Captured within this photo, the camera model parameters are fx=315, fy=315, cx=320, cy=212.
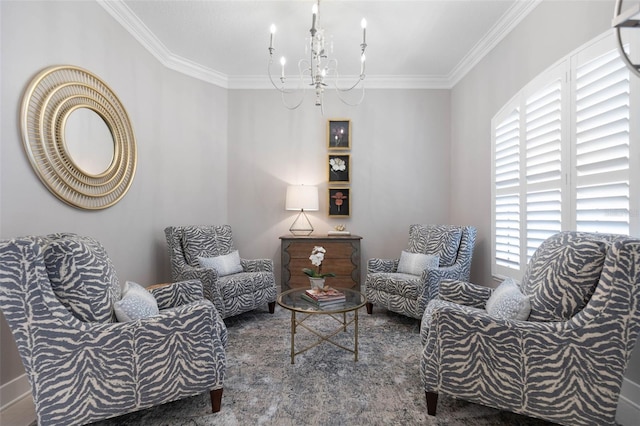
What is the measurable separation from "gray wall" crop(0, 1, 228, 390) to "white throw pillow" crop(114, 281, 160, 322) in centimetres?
80

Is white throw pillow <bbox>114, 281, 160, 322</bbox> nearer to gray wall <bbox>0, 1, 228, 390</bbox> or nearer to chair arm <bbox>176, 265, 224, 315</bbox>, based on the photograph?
gray wall <bbox>0, 1, 228, 390</bbox>

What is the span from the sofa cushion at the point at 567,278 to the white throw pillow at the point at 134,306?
1.98m

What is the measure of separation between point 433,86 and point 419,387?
362 cm

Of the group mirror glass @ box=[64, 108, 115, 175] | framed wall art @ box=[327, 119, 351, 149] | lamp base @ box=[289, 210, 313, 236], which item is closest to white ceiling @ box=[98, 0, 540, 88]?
framed wall art @ box=[327, 119, 351, 149]

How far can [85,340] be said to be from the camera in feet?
4.64

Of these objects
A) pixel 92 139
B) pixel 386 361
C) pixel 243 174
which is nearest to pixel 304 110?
pixel 243 174

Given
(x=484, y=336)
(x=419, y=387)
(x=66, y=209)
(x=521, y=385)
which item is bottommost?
(x=419, y=387)

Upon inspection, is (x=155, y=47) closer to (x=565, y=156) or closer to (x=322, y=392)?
(x=322, y=392)

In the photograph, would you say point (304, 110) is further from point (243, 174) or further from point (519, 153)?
point (519, 153)

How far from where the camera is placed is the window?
178 cm

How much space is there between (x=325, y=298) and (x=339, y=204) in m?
2.03

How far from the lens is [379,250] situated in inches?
165

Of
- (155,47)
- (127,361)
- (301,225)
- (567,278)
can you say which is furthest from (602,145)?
(155,47)

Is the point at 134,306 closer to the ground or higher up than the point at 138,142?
closer to the ground
